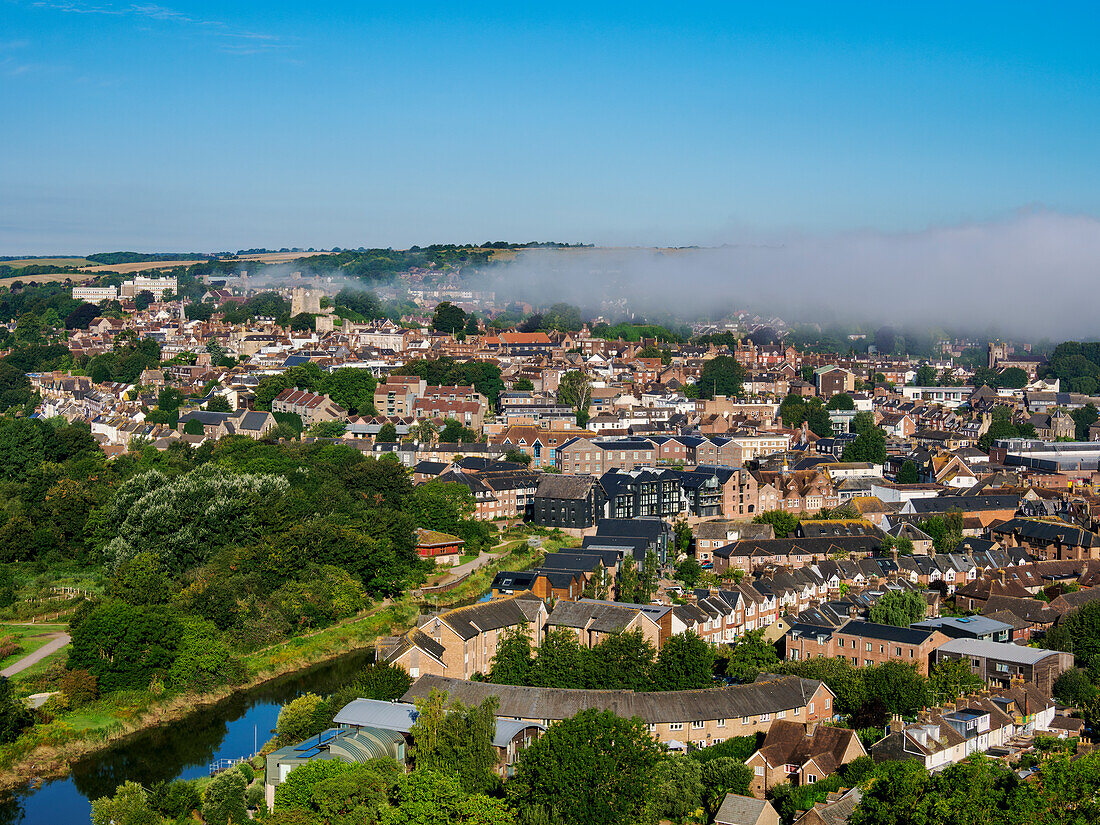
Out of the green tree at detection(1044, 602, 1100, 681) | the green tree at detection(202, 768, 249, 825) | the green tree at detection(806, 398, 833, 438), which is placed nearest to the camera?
the green tree at detection(202, 768, 249, 825)

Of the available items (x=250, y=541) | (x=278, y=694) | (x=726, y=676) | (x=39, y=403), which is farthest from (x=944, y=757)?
(x=39, y=403)

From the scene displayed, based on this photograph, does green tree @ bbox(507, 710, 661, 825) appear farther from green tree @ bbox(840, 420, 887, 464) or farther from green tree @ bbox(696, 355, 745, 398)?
green tree @ bbox(696, 355, 745, 398)

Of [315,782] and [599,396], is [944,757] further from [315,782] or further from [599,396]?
[599,396]

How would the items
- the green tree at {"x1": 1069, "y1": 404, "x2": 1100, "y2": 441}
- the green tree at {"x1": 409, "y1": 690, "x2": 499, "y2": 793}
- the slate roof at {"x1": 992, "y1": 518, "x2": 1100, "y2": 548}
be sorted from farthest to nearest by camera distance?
the green tree at {"x1": 1069, "y1": 404, "x2": 1100, "y2": 441} → the slate roof at {"x1": 992, "y1": 518, "x2": 1100, "y2": 548} → the green tree at {"x1": 409, "y1": 690, "x2": 499, "y2": 793}

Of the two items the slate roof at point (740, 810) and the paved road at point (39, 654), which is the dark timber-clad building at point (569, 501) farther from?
the slate roof at point (740, 810)

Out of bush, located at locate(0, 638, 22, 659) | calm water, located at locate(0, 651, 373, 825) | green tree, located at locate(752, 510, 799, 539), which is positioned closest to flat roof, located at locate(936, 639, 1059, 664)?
green tree, located at locate(752, 510, 799, 539)

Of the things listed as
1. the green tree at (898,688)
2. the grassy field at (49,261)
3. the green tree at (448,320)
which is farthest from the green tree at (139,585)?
the grassy field at (49,261)
